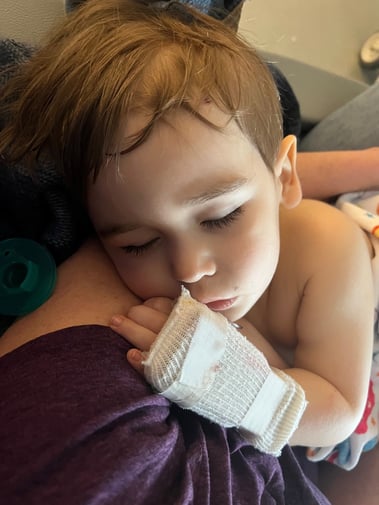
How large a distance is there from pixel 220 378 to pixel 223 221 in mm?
188

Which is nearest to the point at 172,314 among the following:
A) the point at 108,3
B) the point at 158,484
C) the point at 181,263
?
the point at 181,263

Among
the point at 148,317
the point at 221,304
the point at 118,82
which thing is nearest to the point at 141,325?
the point at 148,317

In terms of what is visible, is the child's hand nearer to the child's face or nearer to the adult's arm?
the child's face

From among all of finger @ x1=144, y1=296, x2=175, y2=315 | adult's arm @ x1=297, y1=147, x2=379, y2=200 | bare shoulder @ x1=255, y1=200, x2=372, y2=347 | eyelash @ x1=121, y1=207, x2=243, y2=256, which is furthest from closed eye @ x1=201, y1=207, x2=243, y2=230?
adult's arm @ x1=297, y1=147, x2=379, y2=200

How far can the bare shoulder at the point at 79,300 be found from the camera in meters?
0.61

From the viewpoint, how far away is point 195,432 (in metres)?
0.59

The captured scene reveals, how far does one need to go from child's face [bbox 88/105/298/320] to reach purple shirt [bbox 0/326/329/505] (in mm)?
134

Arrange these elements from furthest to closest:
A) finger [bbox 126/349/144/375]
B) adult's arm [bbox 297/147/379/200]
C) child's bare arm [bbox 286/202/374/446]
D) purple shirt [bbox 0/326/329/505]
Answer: adult's arm [bbox 297/147/379/200], child's bare arm [bbox 286/202/374/446], finger [bbox 126/349/144/375], purple shirt [bbox 0/326/329/505]

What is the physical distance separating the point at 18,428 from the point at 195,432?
20 centimetres

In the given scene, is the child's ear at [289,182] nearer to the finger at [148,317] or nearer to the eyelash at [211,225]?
the eyelash at [211,225]

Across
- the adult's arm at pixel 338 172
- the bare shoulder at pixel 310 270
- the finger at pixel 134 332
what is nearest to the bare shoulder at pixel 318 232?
the bare shoulder at pixel 310 270

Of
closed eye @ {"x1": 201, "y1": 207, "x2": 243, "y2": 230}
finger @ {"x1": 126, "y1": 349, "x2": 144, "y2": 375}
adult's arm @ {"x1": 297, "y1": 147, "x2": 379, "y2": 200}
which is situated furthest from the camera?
adult's arm @ {"x1": 297, "y1": 147, "x2": 379, "y2": 200}

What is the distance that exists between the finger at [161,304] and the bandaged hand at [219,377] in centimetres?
3

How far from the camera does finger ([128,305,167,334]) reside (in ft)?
2.06
